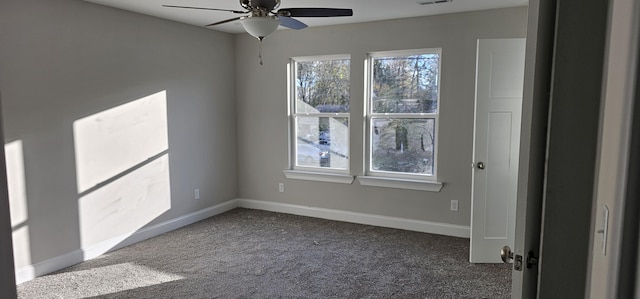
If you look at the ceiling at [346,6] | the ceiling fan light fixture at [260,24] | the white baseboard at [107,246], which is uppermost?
the ceiling at [346,6]

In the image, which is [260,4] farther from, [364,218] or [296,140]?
[364,218]

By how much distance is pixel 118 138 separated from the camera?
3971 mm

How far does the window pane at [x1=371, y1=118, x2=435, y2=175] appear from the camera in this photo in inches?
179

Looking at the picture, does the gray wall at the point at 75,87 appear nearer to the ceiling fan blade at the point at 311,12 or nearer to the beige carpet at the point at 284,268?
the beige carpet at the point at 284,268

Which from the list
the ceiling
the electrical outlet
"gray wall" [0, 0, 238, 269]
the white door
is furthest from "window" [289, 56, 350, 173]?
the white door

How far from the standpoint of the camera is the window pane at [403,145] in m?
4.54

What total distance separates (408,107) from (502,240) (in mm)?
A: 1765

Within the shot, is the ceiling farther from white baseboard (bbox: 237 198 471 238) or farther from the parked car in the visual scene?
white baseboard (bbox: 237 198 471 238)

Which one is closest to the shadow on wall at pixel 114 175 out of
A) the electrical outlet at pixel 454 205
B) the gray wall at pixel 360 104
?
the gray wall at pixel 360 104

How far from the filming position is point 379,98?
15.5ft

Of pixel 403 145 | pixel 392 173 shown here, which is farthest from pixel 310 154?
pixel 403 145

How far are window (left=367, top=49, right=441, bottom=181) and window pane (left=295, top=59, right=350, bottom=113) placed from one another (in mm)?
350

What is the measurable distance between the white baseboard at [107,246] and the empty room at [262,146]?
2 cm

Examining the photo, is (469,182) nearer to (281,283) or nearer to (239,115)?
(281,283)
